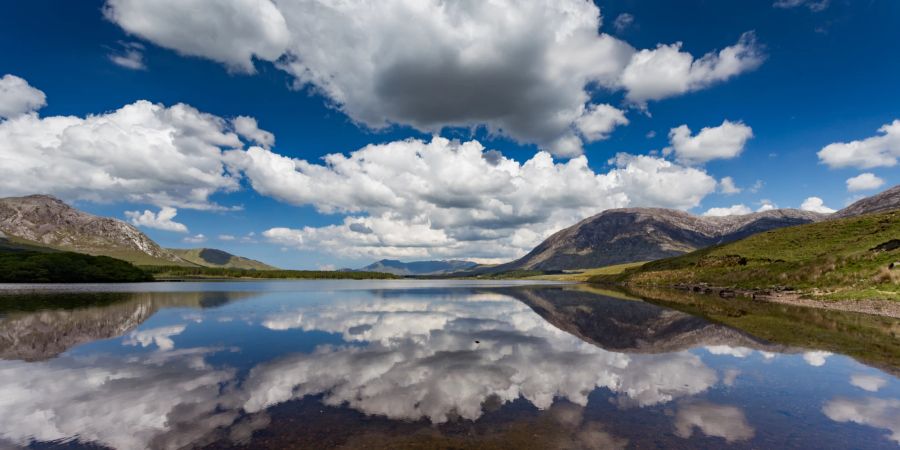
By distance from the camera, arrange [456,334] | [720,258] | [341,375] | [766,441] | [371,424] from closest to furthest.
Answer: [766,441], [371,424], [341,375], [456,334], [720,258]

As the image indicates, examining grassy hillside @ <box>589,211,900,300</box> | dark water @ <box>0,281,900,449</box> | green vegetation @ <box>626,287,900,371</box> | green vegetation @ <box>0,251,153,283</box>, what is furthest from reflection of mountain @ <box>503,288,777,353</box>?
green vegetation @ <box>0,251,153,283</box>

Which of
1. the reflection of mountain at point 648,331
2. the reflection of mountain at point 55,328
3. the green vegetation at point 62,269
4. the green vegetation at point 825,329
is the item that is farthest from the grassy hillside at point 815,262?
the green vegetation at point 62,269

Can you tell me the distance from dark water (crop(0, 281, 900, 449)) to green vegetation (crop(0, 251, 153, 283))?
174 meters

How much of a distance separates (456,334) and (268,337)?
16.9m

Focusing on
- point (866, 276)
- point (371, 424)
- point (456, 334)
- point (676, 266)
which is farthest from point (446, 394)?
point (676, 266)

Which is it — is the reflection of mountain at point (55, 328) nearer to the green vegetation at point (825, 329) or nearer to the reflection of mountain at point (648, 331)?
the reflection of mountain at point (648, 331)

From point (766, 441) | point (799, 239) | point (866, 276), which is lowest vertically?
point (766, 441)

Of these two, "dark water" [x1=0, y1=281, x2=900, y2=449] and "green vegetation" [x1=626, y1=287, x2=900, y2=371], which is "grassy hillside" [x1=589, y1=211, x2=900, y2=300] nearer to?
"green vegetation" [x1=626, y1=287, x2=900, y2=371]

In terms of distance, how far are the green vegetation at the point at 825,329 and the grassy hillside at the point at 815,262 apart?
1038cm

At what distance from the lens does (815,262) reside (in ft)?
249

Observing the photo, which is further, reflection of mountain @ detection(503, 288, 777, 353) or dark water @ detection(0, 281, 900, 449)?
reflection of mountain @ detection(503, 288, 777, 353)

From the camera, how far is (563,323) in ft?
157

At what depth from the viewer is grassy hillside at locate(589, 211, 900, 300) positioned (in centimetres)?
5903

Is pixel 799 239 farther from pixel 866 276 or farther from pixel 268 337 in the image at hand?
pixel 268 337
